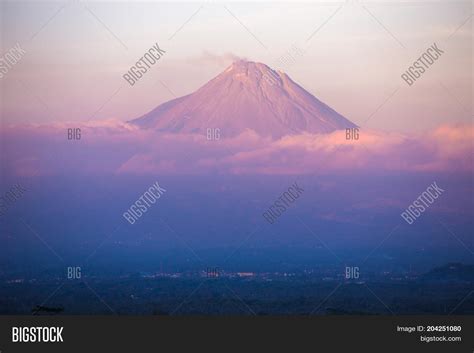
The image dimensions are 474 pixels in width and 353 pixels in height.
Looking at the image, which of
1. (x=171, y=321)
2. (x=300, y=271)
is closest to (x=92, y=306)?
(x=300, y=271)

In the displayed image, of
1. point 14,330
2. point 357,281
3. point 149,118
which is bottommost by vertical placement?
point 14,330

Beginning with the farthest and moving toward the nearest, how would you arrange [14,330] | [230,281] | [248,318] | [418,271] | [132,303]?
1. [418,271]
2. [230,281]
3. [132,303]
4. [248,318]
5. [14,330]

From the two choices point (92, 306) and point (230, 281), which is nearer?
point (92, 306)

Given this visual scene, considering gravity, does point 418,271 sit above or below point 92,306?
above

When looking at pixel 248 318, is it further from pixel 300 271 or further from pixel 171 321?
pixel 300 271

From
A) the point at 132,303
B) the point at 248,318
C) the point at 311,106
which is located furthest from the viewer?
the point at 311,106

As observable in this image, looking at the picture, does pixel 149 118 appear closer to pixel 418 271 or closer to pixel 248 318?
pixel 418 271

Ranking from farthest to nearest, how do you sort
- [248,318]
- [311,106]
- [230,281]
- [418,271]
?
[311,106]
[418,271]
[230,281]
[248,318]

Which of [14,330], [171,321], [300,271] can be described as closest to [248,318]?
[171,321]

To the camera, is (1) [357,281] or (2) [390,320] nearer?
(2) [390,320]
